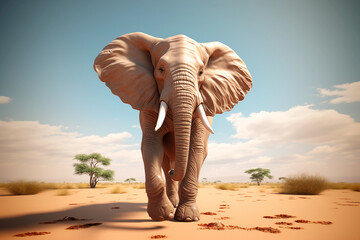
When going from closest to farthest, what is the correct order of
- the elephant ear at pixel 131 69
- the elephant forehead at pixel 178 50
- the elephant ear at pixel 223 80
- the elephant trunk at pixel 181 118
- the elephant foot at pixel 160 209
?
1. the elephant trunk at pixel 181 118
2. the elephant foot at pixel 160 209
3. the elephant forehead at pixel 178 50
4. the elephant ear at pixel 131 69
5. the elephant ear at pixel 223 80

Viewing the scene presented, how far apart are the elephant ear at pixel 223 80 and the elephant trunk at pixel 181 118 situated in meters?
1.04

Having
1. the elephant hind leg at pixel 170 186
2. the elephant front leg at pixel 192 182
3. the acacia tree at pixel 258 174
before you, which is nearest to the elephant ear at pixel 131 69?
the elephant front leg at pixel 192 182

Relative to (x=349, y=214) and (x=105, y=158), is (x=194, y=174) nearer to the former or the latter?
(x=349, y=214)

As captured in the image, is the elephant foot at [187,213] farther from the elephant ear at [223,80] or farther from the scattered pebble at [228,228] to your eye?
A: the elephant ear at [223,80]

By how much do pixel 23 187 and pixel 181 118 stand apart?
12150 mm

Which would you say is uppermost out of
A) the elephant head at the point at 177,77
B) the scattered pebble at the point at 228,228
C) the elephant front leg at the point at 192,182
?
the elephant head at the point at 177,77

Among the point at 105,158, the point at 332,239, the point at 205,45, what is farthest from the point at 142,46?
the point at 105,158

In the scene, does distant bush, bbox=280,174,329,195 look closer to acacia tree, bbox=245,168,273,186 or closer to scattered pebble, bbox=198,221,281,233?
scattered pebble, bbox=198,221,281,233

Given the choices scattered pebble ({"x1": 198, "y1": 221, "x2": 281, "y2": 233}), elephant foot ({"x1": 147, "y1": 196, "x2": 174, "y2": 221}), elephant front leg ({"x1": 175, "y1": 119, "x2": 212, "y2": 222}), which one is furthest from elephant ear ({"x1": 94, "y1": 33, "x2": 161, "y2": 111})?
scattered pebble ({"x1": 198, "y1": 221, "x2": 281, "y2": 233})

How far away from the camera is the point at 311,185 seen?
11922mm

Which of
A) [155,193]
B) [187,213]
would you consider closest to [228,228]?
[187,213]

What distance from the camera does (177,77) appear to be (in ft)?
15.5

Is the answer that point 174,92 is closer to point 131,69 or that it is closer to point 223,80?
point 131,69

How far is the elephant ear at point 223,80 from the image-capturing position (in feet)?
18.9
